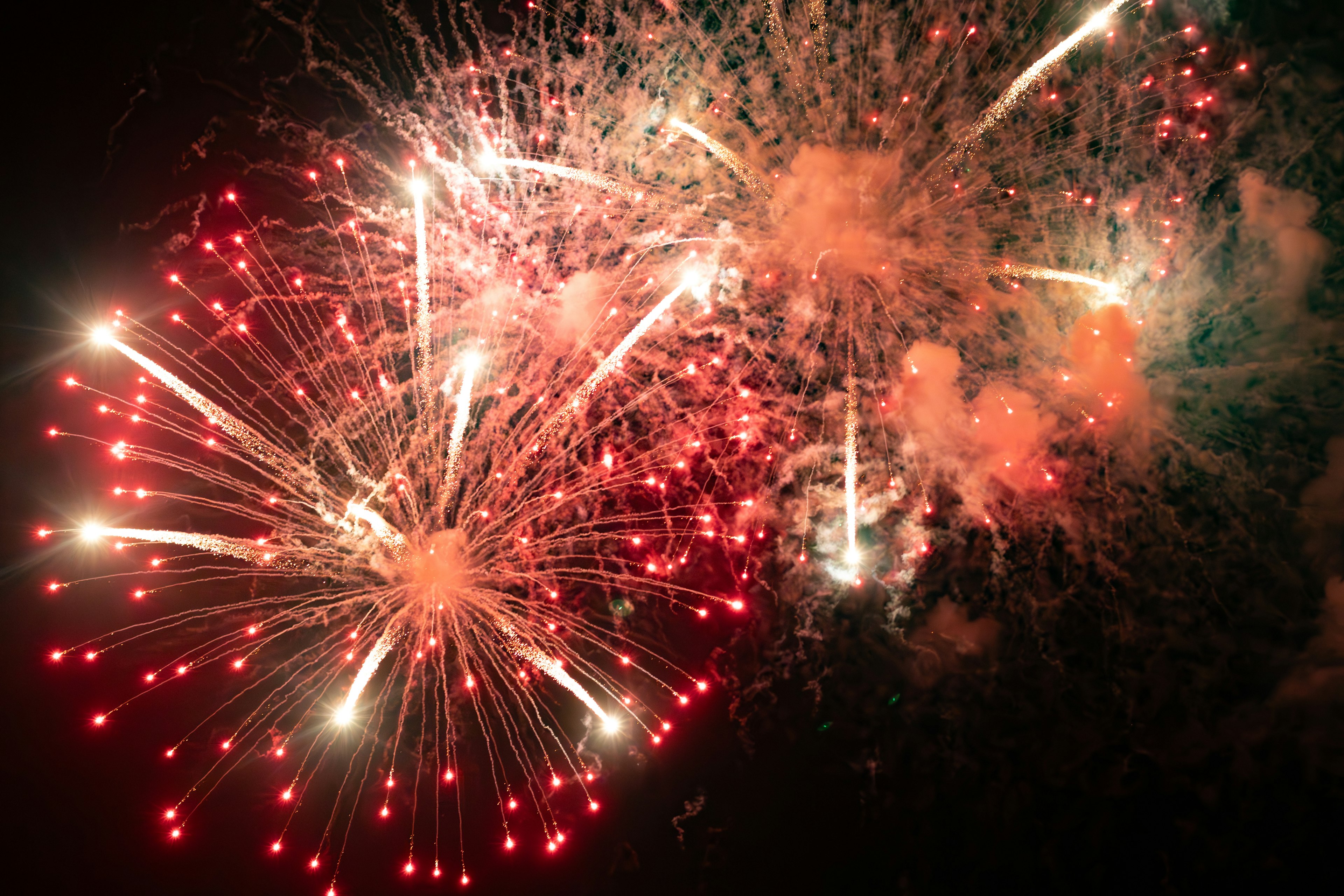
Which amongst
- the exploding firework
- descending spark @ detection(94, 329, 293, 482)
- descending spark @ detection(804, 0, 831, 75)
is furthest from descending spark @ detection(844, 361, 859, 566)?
descending spark @ detection(94, 329, 293, 482)

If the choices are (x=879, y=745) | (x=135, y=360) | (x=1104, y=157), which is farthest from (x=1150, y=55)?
(x=135, y=360)

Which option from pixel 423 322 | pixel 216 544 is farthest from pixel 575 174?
pixel 216 544

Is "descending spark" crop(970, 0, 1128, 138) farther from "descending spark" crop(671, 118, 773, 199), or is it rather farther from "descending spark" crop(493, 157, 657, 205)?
Answer: "descending spark" crop(493, 157, 657, 205)

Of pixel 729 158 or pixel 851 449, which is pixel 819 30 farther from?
pixel 851 449

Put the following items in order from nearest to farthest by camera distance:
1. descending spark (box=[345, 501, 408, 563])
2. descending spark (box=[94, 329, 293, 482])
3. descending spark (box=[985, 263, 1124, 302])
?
1. descending spark (box=[345, 501, 408, 563])
2. descending spark (box=[94, 329, 293, 482])
3. descending spark (box=[985, 263, 1124, 302])

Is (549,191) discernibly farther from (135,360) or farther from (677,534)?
(135,360)

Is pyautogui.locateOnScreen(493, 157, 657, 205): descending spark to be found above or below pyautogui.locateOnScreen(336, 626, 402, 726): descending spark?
above

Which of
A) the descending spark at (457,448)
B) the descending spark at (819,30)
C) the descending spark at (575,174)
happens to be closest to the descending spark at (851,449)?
the descending spark at (575,174)
